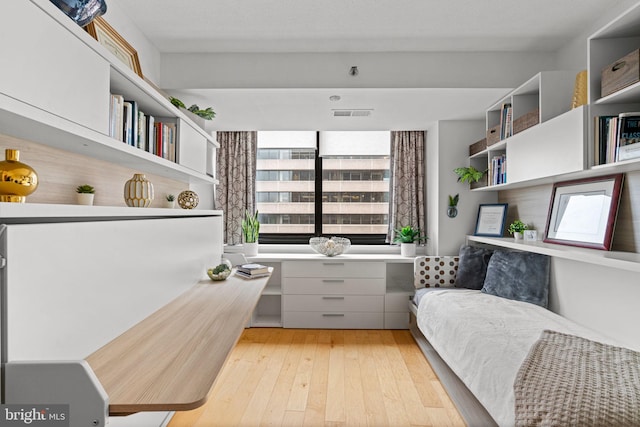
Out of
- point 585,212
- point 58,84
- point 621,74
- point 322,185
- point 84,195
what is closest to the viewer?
point 58,84

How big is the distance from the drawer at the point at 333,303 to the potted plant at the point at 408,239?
0.62m

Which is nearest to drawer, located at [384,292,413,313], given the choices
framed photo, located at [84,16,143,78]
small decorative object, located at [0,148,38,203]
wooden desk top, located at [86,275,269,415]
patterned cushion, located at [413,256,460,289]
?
patterned cushion, located at [413,256,460,289]

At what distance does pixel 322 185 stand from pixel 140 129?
2.75 metres

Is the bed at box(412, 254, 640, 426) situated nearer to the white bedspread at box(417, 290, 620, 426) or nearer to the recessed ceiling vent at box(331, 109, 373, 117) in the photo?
the white bedspread at box(417, 290, 620, 426)

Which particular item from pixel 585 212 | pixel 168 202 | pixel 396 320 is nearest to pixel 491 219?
pixel 585 212

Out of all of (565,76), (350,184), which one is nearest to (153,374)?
(565,76)

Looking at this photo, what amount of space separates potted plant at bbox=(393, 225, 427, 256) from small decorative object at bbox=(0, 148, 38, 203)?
342 centimetres

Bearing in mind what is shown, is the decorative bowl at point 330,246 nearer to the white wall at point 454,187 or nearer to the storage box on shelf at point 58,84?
the white wall at point 454,187

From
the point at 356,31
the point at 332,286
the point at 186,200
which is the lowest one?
the point at 332,286

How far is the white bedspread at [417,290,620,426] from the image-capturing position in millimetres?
1693

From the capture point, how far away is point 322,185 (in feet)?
14.4

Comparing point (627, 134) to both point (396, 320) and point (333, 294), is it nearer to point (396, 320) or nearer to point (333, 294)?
point (396, 320)

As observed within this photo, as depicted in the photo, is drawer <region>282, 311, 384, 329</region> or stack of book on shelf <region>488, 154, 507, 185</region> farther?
drawer <region>282, 311, 384, 329</region>

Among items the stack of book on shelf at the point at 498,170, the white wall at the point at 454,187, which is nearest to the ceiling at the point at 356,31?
the white wall at the point at 454,187
